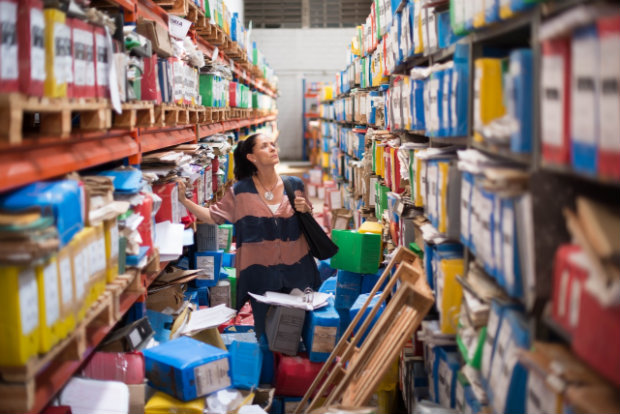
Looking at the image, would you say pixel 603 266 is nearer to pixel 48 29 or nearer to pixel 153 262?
pixel 48 29

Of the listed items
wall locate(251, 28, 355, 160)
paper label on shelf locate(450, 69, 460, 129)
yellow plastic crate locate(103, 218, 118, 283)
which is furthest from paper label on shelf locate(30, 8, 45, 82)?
wall locate(251, 28, 355, 160)

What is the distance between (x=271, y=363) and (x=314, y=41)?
63.0 ft

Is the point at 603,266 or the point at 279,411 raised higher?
the point at 603,266

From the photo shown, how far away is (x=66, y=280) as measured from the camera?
8.25 ft

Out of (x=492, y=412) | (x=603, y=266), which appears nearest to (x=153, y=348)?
(x=492, y=412)

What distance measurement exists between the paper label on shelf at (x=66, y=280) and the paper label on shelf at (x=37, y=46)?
71cm

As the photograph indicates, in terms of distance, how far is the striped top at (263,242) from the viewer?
4.88 m

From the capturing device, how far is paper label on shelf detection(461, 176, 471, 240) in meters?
3.03

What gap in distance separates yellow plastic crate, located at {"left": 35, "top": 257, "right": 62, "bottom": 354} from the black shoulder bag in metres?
2.65

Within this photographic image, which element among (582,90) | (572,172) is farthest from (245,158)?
(582,90)

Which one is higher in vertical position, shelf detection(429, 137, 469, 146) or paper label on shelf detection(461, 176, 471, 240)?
shelf detection(429, 137, 469, 146)

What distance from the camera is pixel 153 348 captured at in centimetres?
382

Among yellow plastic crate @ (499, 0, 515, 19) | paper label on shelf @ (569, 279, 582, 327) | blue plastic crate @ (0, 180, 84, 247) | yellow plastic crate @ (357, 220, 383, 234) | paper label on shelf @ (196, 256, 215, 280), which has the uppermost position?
yellow plastic crate @ (499, 0, 515, 19)

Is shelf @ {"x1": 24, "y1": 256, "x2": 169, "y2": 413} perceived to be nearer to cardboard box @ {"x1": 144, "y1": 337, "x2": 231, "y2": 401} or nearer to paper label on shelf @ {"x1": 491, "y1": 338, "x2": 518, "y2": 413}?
cardboard box @ {"x1": 144, "y1": 337, "x2": 231, "y2": 401}
